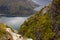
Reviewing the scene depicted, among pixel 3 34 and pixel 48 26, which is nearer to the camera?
pixel 3 34

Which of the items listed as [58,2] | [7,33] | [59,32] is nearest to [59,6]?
[58,2]

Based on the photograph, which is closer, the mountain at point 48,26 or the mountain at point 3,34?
the mountain at point 3,34

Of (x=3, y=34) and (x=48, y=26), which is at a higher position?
(x=3, y=34)

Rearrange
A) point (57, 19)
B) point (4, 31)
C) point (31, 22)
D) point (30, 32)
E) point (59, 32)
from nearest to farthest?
1. point (4, 31)
2. point (59, 32)
3. point (57, 19)
4. point (30, 32)
5. point (31, 22)

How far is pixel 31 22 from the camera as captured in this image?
56562 millimetres

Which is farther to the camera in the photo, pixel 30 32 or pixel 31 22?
pixel 31 22

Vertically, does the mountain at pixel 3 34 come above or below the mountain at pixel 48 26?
above

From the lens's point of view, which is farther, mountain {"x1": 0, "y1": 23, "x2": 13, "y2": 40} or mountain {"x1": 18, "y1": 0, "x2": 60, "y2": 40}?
mountain {"x1": 18, "y1": 0, "x2": 60, "y2": 40}

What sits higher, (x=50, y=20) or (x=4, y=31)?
(x=4, y=31)

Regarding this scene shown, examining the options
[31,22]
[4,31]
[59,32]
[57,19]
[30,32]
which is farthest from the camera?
[31,22]

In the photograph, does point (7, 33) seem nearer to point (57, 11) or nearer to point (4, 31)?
point (4, 31)

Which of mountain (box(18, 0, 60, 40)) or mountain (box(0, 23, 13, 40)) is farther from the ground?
mountain (box(0, 23, 13, 40))

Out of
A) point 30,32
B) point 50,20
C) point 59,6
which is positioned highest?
point 59,6

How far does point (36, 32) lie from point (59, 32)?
7.05 meters
